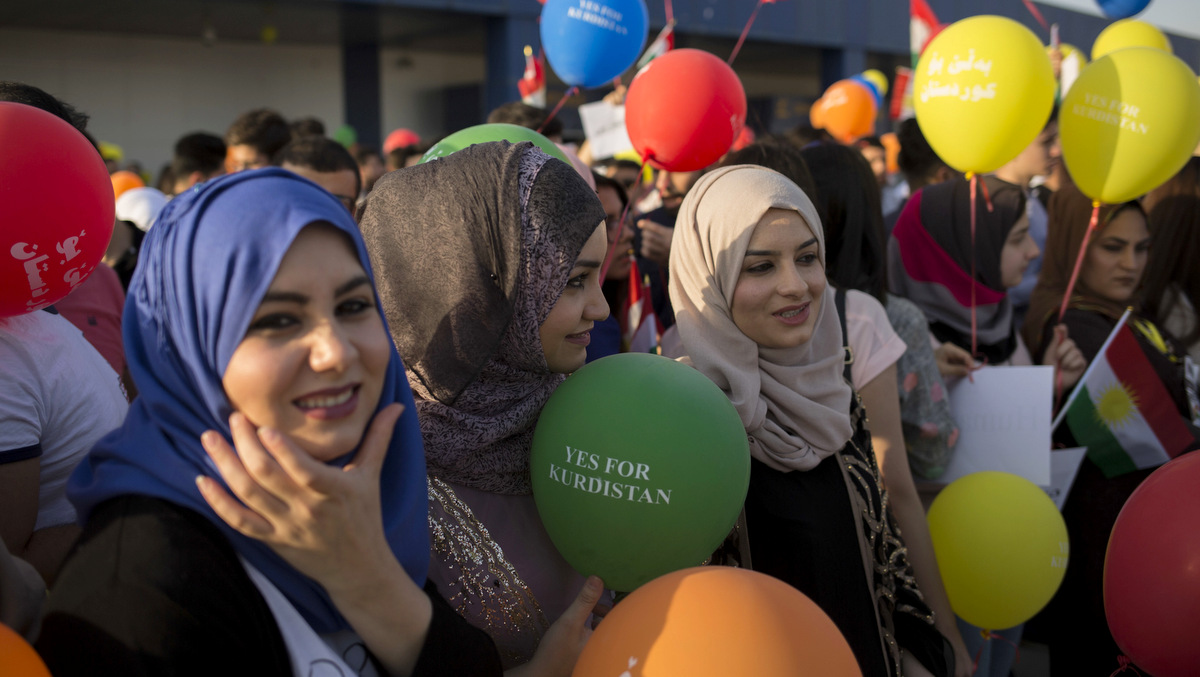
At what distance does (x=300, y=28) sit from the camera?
15.2 metres

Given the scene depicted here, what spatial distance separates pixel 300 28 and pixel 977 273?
48.3ft

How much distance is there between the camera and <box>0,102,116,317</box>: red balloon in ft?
4.99

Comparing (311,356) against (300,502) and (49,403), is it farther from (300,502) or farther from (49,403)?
(49,403)

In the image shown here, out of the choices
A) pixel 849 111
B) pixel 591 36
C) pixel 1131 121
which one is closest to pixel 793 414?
pixel 1131 121

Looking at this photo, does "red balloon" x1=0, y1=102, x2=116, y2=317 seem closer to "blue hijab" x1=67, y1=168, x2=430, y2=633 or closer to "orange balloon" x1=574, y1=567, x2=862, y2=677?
"blue hijab" x1=67, y1=168, x2=430, y2=633

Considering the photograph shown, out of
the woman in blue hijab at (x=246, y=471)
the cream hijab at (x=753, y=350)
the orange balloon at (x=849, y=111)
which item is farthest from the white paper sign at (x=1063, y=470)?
the orange balloon at (x=849, y=111)

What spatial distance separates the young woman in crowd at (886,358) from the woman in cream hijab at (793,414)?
175mm

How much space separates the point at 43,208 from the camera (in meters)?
1.56

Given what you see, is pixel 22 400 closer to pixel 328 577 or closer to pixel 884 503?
pixel 328 577

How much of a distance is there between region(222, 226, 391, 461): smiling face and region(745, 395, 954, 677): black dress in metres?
1.13

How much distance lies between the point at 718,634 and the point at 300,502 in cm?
61

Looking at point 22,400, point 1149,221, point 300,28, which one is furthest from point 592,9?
point 300,28

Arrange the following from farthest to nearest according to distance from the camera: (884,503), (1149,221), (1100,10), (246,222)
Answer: (1100,10) < (1149,221) < (884,503) < (246,222)

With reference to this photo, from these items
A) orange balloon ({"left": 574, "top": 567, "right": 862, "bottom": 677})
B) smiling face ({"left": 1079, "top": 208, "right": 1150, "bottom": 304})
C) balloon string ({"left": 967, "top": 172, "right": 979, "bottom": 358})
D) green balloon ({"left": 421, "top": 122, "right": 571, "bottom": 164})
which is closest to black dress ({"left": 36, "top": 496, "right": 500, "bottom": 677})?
orange balloon ({"left": 574, "top": 567, "right": 862, "bottom": 677})
